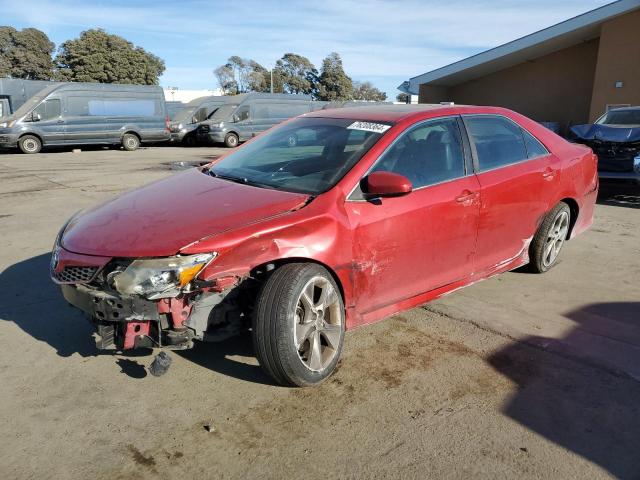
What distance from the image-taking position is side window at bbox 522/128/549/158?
4.58 meters

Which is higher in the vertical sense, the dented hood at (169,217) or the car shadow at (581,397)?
the dented hood at (169,217)

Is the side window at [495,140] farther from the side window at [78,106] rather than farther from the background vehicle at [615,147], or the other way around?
the side window at [78,106]

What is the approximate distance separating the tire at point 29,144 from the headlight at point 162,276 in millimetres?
18008

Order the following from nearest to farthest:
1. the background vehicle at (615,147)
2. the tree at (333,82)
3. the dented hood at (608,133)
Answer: the background vehicle at (615,147) → the dented hood at (608,133) → the tree at (333,82)

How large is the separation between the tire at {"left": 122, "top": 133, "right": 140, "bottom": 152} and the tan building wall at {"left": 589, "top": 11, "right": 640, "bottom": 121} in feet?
54.5

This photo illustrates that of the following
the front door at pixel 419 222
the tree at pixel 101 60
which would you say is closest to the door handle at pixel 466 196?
the front door at pixel 419 222

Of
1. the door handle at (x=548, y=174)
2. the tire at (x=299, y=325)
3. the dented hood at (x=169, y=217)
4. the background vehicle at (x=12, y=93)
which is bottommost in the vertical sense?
the tire at (x=299, y=325)

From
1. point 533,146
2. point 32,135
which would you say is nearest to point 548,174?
point 533,146

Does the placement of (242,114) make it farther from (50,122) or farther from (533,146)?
(533,146)

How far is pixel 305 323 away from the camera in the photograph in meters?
2.96

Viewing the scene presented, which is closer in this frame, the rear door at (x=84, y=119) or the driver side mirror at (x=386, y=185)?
the driver side mirror at (x=386, y=185)

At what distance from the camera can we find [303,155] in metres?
3.90

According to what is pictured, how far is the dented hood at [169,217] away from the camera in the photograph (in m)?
2.81

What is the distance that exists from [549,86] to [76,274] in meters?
21.8
